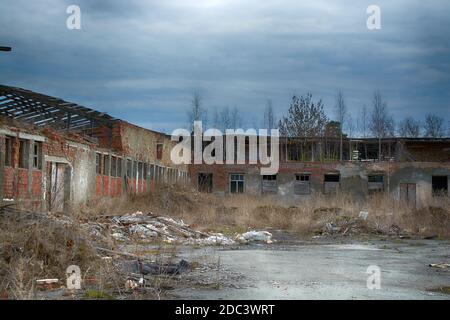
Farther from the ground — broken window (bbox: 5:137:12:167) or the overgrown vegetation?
broken window (bbox: 5:137:12:167)

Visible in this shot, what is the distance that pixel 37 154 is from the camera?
851 inches

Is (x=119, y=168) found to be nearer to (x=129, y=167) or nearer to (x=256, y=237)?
(x=129, y=167)

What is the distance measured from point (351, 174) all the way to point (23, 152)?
30.0m

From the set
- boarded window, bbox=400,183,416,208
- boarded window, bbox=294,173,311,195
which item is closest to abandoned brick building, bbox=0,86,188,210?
boarded window, bbox=294,173,311,195

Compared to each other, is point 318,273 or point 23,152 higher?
point 23,152

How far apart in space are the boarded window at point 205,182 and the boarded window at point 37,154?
83.5 feet

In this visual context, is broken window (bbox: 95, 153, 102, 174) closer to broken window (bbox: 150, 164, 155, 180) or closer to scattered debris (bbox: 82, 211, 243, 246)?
scattered debris (bbox: 82, 211, 243, 246)

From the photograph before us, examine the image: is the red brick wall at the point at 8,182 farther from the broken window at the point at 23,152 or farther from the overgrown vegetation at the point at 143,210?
the overgrown vegetation at the point at 143,210

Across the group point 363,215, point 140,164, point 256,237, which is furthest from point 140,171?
point 256,237

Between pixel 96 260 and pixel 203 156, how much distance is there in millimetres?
38707

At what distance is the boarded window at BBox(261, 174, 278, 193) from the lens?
4572 cm
